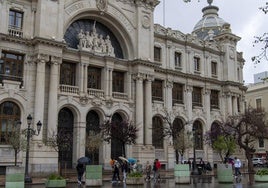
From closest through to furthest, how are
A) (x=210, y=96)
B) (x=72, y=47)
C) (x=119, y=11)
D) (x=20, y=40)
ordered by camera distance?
(x=20, y=40), (x=72, y=47), (x=119, y=11), (x=210, y=96)

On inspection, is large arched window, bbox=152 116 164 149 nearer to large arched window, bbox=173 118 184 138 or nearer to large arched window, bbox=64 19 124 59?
large arched window, bbox=173 118 184 138

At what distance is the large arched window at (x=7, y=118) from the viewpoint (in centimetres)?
3381

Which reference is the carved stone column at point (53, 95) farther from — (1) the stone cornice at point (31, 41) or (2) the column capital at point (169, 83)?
(2) the column capital at point (169, 83)

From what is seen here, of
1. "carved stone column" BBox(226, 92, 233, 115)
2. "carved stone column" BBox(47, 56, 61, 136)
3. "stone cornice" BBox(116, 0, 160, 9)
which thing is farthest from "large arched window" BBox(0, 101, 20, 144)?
"carved stone column" BBox(226, 92, 233, 115)

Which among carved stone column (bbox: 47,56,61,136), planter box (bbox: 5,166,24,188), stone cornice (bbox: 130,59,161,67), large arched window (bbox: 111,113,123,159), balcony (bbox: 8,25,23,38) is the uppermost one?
balcony (bbox: 8,25,23,38)

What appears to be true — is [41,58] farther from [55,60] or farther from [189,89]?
[189,89]

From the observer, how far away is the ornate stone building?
1384 inches

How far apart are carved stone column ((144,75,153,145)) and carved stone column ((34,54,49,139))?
12.6m

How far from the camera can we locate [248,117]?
41594mm

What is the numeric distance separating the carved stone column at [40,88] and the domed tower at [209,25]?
3239 cm

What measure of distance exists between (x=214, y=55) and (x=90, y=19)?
70.1ft

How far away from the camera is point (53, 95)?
35.8 meters

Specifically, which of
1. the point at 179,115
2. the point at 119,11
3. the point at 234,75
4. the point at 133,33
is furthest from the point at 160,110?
the point at 234,75

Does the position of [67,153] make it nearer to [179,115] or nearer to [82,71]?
[82,71]
